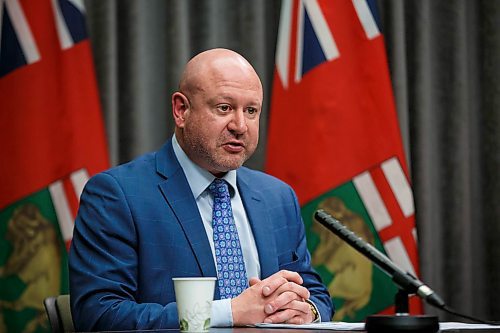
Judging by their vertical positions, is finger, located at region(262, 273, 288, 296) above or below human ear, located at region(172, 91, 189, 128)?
below

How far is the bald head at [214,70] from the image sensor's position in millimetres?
2578

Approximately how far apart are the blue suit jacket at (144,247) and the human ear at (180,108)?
9 cm

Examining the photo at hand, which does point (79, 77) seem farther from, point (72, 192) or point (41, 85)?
point (72, 192)

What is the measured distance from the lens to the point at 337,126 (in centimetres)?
364

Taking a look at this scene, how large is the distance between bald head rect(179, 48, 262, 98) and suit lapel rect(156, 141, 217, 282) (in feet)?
0.79

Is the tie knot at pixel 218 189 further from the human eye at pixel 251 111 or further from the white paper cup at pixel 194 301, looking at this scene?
the white paper cup at pixel 194 301

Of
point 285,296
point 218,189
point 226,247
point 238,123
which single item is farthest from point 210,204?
point 285,296

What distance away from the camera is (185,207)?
249 cm

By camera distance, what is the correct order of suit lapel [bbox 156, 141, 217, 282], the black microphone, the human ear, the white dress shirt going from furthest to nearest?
the human ear, the white dress shirt, suit lapel [bbox 156, 141, 217, 282], the black microphone

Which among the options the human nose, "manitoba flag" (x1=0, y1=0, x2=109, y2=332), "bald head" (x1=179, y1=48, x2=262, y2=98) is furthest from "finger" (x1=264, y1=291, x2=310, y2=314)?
"manitoba flag" (x1=0, y1=0, x2=109, y2=332)

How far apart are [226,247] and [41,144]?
3.96 feet

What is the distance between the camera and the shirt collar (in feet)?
8.45

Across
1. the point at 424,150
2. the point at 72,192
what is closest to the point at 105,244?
the point at 72,192

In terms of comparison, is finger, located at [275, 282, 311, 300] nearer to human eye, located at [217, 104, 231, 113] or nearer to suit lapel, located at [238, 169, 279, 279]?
suit lapel, located at [238, 169, 279, 279]
